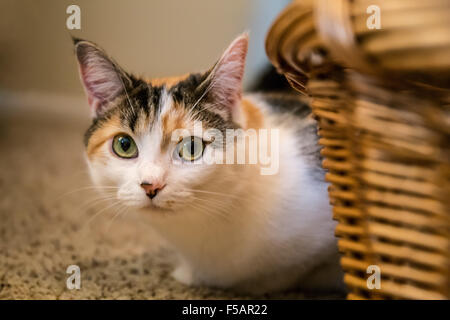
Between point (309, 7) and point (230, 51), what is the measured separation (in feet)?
1.03

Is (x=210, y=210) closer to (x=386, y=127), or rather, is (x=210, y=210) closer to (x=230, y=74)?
(x=230, y=74)

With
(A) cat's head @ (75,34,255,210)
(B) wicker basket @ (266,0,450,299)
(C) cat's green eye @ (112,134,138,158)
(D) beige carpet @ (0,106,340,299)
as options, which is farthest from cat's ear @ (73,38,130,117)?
(B) wicker basket @ (266,0,450,299)

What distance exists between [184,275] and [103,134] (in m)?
0.42

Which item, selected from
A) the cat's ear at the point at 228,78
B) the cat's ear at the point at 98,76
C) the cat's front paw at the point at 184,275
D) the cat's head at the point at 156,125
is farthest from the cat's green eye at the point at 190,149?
the cat's front paw at the point at 184,275

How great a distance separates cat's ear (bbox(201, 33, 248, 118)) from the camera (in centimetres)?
84

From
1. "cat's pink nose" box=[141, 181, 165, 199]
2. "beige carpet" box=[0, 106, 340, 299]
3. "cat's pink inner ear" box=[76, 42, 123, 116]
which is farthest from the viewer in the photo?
"beige carpet" box=[0, 106, 340, 299]

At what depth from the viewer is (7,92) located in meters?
2.54

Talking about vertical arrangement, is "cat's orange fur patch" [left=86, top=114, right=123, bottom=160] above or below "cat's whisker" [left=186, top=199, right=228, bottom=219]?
above

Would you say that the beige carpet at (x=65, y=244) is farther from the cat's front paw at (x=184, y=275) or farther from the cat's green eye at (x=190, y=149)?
the cat's green eye at (x=190, y=149)

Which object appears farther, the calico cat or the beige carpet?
the beige carpet

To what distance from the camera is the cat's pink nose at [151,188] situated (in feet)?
2.53

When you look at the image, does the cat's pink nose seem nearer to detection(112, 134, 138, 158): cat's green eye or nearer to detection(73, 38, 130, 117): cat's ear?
detection(112, 134, 138, 158): cat's green eye

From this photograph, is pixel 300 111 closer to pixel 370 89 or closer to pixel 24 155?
pixel 370 89
